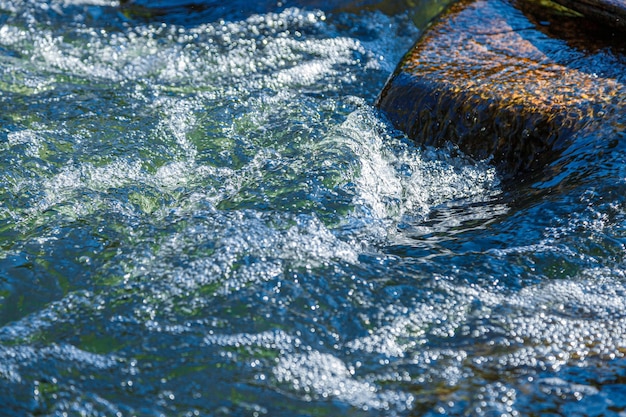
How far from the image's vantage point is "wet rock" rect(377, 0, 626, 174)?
3.70 metres

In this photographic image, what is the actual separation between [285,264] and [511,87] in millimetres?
1752

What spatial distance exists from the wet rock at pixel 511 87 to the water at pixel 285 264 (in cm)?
14

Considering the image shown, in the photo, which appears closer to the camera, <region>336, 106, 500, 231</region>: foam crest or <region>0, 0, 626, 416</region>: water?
<region>0, 0, 626, 416</region>: water

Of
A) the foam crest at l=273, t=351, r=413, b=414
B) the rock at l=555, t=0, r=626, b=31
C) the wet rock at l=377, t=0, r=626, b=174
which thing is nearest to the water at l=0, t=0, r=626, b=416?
the foam crest at l=273, t=351, r=413, b=414

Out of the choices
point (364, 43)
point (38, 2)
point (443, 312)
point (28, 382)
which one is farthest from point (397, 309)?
point (38, 2)

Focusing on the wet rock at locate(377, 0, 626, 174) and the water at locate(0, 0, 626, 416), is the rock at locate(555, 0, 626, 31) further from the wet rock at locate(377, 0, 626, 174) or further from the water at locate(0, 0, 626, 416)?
the water at locate(0, 0, 626, 416)

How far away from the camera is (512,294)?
2.83 metres

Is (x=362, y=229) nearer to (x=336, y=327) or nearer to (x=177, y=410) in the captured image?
(x=336, y=327)

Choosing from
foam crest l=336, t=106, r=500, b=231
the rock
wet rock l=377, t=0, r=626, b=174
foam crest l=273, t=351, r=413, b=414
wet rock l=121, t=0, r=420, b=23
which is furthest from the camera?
wet rock l=121, t=0, r=420, b=23

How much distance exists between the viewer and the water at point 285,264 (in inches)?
95.7

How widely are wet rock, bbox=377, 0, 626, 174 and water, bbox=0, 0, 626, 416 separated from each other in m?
0.14

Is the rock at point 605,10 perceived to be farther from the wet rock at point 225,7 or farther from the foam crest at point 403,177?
the wet rock at point 225,7

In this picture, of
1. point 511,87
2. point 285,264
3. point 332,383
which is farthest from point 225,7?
point 332,383

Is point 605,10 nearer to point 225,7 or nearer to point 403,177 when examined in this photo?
point 403,177
